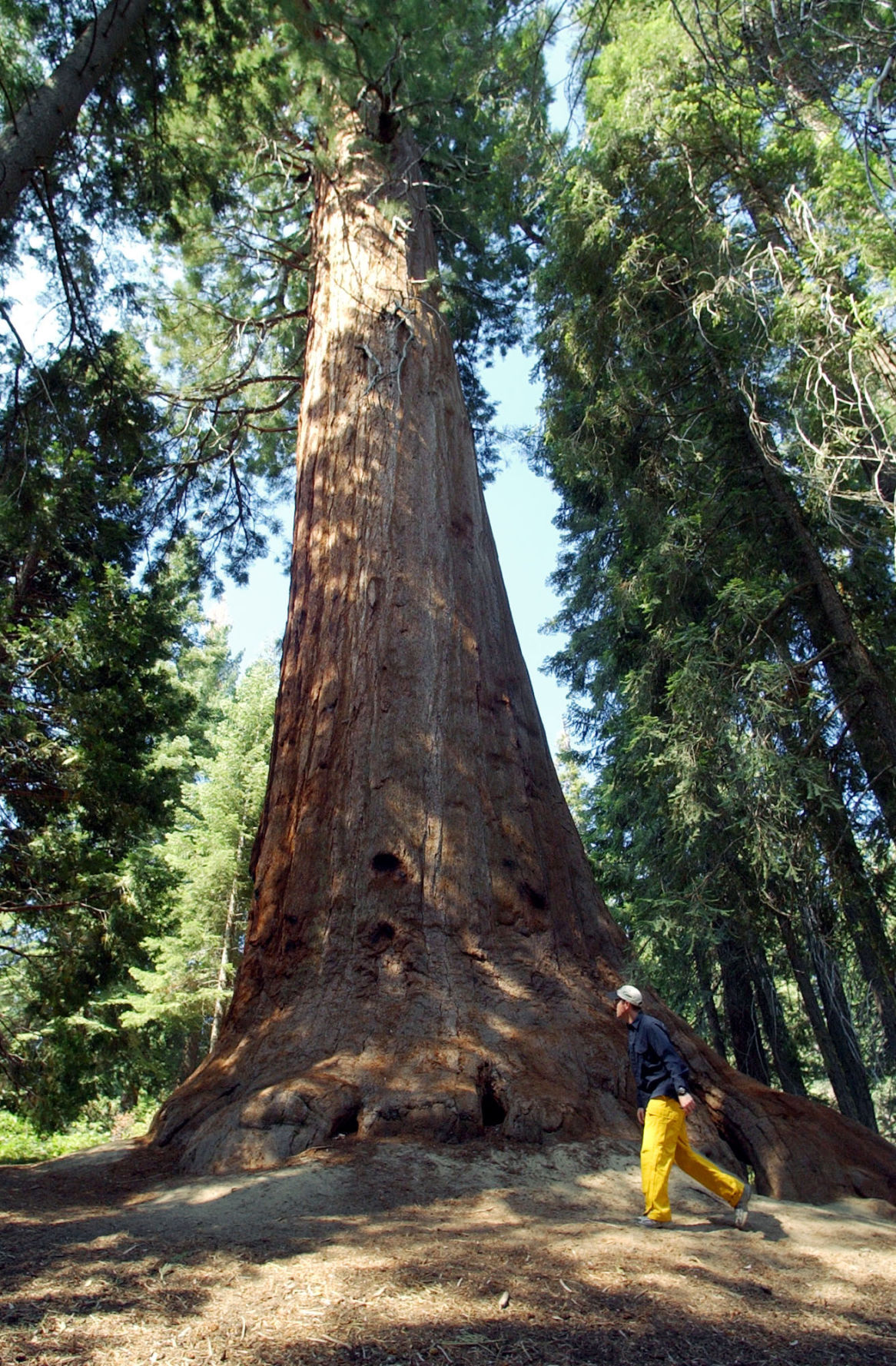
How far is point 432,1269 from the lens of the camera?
254 centimetres

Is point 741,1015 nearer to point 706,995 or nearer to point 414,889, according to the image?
point 706,995

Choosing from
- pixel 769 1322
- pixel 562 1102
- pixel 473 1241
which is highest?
pixel 562 1102

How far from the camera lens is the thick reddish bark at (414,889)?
3939 millimetres

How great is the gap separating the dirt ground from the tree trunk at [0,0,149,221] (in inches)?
224

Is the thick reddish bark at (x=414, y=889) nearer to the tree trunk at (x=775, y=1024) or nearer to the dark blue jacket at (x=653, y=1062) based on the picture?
the dark blue jacket at (x=653, y=1062)

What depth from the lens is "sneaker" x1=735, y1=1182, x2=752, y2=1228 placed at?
11.0 ft

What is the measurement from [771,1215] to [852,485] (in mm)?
6063

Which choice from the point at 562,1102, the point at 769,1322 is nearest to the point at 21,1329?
the point at 769,1322

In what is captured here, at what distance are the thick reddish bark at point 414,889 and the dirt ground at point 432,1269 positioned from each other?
31 cm

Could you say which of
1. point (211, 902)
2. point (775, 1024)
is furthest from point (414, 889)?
point (211, 902)

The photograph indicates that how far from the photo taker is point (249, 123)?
8.63m

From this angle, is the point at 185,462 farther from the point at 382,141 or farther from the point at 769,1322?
the point at 769,1322

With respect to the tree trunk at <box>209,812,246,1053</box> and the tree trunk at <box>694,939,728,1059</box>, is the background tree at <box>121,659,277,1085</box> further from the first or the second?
the tree trunk at <box>694,939,728,1059</box>

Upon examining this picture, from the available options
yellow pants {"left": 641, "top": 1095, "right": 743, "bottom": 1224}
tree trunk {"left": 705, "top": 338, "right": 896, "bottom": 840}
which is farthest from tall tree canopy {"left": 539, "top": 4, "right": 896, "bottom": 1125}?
yellow pants {"left": 641, "top": 1095, "right": 743, "bottom": 1224}
